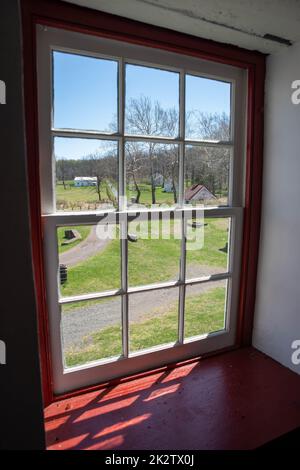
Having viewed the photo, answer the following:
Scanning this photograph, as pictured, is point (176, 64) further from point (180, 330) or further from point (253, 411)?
point (253, 411)

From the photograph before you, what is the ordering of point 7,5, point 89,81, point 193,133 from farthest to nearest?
point 193,133
point 89,81
point 7,5

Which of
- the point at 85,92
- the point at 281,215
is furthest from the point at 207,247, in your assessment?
the point at 85,92

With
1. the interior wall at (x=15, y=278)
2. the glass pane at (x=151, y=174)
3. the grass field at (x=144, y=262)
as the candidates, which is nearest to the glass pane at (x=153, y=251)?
the grass field at (x=144, y=262)

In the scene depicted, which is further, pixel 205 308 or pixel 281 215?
pixel 205 308

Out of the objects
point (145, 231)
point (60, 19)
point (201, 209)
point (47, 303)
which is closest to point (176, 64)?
point (60, 19)

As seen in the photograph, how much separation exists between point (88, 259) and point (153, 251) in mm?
382

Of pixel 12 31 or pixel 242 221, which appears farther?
pixel 242 221

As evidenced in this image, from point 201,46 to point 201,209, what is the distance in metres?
0.90

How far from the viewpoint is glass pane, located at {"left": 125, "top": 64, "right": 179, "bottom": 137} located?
164 centimetres

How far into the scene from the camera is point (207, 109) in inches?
72.3

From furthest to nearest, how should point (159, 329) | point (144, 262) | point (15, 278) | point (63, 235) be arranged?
1. point (159, 329)
2. point (144, 262)
3. point (63, 235)
4. point (15, 278)

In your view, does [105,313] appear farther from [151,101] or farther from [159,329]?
→ [151,101]

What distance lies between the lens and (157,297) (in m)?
1.86

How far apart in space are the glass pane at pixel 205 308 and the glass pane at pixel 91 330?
468 mm
